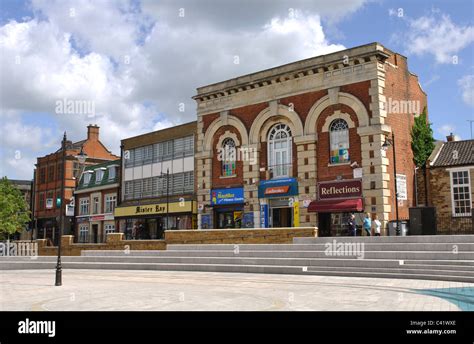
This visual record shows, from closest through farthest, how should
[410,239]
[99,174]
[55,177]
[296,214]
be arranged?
[410,239], [296,214], [99,174], [55,177]

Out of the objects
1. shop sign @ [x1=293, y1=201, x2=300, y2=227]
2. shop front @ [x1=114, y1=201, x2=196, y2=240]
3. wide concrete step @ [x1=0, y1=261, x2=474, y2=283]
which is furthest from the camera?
shop front @ [x1=114, y1=201, x2=196, y2=240]

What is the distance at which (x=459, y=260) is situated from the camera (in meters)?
17.5

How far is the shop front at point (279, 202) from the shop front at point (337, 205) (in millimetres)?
1562

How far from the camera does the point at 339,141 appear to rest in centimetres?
2842

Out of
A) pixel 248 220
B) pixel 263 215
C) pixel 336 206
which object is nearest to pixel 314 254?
pixel 336 206

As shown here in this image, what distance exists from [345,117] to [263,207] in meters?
7.70

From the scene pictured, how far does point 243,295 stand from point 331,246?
8855 millimetres

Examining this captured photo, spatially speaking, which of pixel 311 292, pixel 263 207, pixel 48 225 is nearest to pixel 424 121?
pixel 263 207

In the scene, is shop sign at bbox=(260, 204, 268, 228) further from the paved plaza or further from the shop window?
the paved plaza

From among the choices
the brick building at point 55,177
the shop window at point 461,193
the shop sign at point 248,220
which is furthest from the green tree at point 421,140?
the brick building at point 55,177

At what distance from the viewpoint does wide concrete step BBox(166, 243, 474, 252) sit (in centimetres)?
1842

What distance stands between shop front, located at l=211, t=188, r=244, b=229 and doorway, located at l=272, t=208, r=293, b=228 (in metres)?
2.43

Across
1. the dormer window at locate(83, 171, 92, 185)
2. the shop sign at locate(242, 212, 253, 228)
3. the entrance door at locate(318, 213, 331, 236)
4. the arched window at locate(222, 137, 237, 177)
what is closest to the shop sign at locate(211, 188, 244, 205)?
the shop sign at locate(242, 212, 253, 228)

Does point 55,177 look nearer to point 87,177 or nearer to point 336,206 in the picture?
point 87,177
